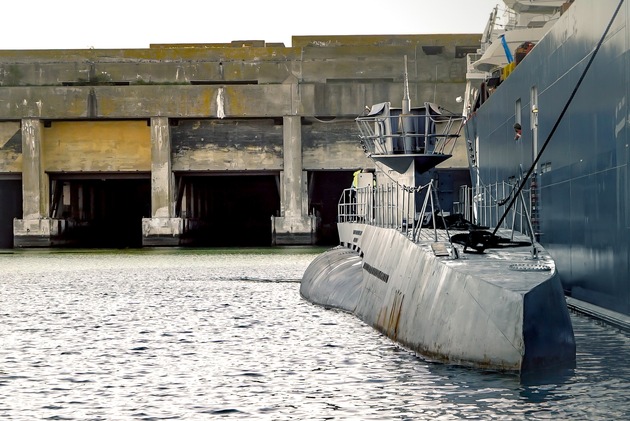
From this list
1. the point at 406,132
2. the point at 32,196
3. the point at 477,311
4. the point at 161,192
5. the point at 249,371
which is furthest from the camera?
the point at 32,196

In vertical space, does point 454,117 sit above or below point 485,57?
below

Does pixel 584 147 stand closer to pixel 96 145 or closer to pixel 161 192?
pixel 161 192

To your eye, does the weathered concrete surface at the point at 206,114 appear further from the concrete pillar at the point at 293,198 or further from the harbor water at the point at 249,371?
the harbor water at the point at 249,371

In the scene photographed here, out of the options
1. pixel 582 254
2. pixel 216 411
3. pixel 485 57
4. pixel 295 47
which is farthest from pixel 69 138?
pixel 216 411

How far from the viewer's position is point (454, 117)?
27.8 m

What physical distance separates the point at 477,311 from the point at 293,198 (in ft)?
177

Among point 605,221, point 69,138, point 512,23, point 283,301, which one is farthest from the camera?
point 69,138

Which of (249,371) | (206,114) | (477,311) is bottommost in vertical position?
(249,371)

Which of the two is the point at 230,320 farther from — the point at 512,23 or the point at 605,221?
the point at 512,23

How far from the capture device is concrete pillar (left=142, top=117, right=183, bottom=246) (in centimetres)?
6744

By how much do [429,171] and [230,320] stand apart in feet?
27.3

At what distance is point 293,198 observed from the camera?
222ft

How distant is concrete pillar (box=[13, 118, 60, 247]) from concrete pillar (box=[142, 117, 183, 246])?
21.1 ft

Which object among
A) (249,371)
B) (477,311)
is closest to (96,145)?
(249,371)
